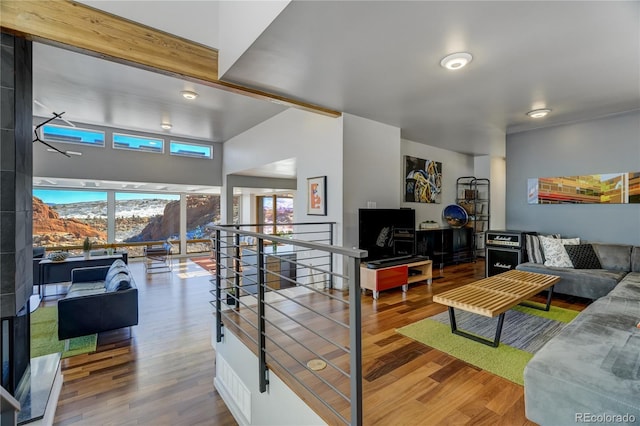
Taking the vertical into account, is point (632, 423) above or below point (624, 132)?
below

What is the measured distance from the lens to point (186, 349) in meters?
3.44

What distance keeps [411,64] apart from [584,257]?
353 centimetres

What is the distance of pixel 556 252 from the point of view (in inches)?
158

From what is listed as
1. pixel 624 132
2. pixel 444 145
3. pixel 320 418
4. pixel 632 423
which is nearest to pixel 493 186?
pixel 444 145

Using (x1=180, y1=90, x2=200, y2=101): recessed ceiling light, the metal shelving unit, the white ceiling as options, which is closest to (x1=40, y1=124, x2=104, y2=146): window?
the white ceiling

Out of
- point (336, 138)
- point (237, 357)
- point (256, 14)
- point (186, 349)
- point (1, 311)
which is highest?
point (256, 14)

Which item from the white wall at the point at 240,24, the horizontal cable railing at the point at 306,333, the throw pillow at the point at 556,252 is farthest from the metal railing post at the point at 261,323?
the throw pillow at the point at 556,252

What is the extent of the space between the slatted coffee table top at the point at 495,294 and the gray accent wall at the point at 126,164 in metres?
6.56

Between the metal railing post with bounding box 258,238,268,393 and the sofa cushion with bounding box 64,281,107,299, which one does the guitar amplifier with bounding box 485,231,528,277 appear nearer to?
the metal railing post with bounding box 258,238,268,393

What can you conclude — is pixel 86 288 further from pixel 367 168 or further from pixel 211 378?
pixel 367 168

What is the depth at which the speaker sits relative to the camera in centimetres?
452

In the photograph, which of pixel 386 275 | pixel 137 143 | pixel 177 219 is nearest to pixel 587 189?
pixel 386 275

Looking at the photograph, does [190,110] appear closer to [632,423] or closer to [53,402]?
[53,402]

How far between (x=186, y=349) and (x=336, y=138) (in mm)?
3314
